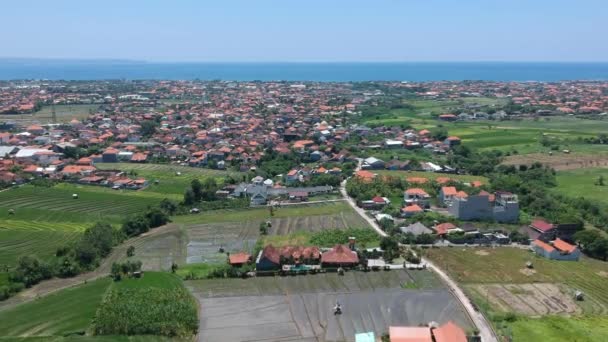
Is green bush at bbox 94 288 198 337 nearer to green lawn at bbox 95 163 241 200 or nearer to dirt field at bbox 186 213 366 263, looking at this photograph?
dirt field at bbox 186 213 366 263

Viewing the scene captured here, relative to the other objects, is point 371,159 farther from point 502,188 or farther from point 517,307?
point 517,307

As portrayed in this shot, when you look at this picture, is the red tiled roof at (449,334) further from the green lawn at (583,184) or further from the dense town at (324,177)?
the green lawn at (583,184)

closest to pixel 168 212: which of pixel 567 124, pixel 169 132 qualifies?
pixel 169 132

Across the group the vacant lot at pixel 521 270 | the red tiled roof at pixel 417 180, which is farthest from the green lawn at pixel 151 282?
the red tiled roof at pixel 417 180

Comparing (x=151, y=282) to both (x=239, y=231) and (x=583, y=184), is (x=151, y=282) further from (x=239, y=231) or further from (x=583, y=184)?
(x=583, y=184)

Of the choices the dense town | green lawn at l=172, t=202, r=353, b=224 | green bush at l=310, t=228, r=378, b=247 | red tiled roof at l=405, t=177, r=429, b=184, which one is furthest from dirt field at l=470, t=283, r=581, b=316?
red tiled roof at l=405, t=177, r=429, b=184
